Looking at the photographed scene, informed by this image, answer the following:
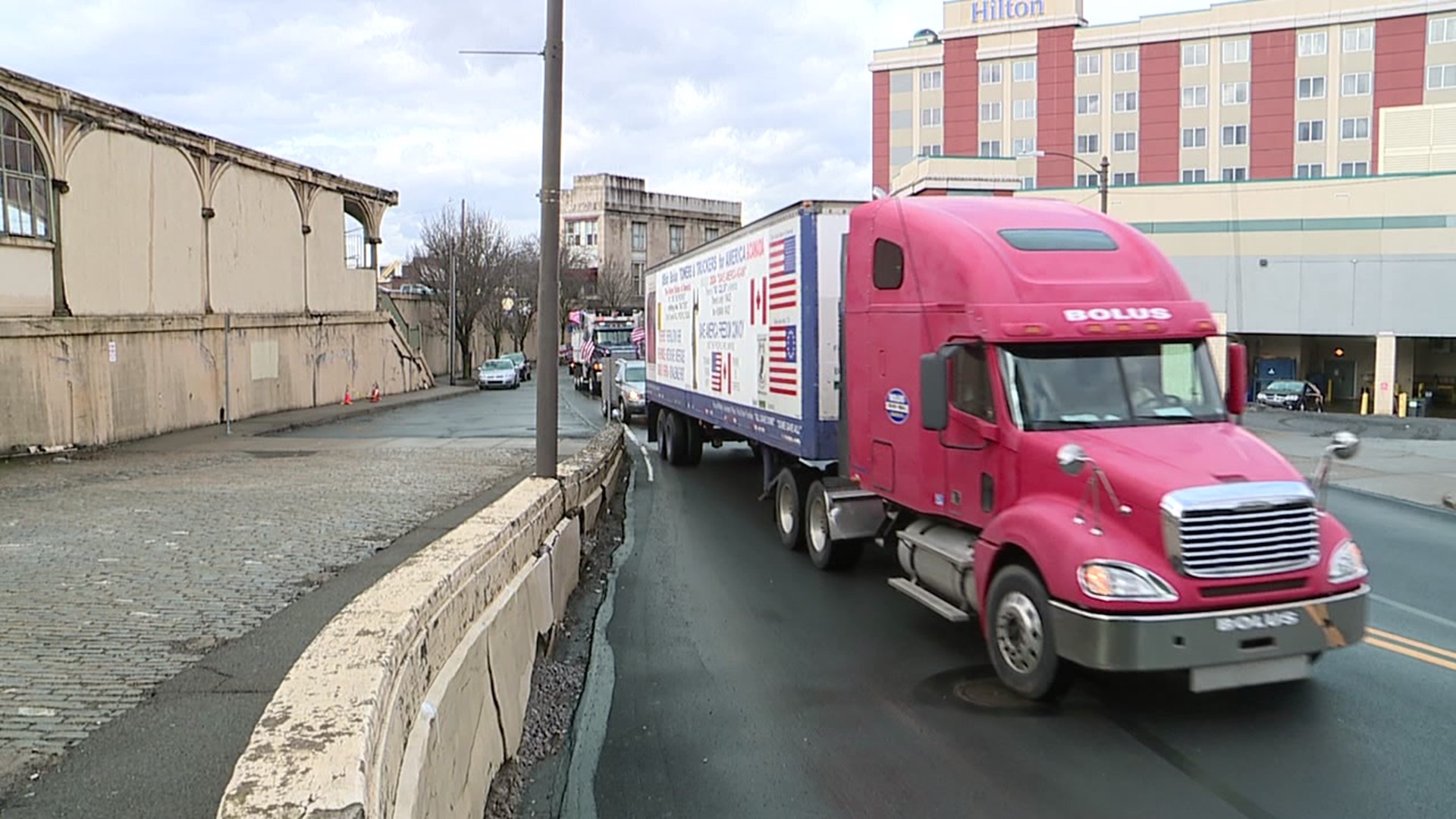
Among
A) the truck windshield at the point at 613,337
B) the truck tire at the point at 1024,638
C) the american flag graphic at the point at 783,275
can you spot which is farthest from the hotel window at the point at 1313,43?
the truck tire at the point at 1024,638

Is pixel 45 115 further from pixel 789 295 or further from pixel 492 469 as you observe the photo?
pixel 789 295

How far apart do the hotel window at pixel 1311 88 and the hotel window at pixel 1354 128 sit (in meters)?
2.12

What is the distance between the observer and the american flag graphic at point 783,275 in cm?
1095

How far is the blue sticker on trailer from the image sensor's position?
29.2 ft

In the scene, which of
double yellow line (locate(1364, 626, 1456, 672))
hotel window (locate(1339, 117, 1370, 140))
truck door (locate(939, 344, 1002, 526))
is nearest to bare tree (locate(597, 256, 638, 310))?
hotel window (locate(1339, 117, 1370, 140))

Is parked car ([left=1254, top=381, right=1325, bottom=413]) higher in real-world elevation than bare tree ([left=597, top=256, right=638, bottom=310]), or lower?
lower

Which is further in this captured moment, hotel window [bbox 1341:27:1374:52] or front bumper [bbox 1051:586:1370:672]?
hotel window [bbox 1341:27:1374:52]

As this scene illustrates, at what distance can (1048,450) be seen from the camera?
702 centimetres

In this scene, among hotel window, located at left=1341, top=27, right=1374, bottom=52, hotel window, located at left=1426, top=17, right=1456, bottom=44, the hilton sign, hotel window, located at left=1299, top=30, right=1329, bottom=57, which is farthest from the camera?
the hilton sign

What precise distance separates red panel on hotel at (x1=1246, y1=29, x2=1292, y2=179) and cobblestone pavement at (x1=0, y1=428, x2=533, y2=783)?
64.7 m

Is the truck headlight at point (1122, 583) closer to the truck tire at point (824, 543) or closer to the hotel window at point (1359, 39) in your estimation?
the truck tire at point (824, 543)

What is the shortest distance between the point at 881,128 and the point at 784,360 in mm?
71480

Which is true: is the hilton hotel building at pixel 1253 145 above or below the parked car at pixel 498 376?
above

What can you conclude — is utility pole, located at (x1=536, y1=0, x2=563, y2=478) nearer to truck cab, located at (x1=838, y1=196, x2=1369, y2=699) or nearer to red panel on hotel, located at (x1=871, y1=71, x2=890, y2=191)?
truck cab, located at (x1=838, y1=196, x2=1369, y2=699)
